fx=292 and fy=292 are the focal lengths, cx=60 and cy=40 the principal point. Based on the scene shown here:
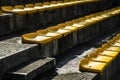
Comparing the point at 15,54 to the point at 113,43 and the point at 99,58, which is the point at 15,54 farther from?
the point at 113,43

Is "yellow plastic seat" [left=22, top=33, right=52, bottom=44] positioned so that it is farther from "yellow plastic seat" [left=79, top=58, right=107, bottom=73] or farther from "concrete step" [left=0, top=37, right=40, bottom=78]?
"yellow plastic seat" [left=79, top=58, right=107, bottom=73]

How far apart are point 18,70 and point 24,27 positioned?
269 cm

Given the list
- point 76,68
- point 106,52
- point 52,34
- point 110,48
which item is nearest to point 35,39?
point 52,34

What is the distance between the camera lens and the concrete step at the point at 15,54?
13.0 ft

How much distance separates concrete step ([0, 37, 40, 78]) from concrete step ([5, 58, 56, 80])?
93mm

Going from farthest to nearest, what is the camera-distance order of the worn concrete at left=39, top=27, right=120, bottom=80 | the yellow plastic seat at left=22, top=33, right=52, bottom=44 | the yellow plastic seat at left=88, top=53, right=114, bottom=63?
the yellow plastic seat at left=22, top=33, right=52, bottom=44, the yellow plastic seat at left=88, top=53, right=114, bottom=63, the worn concrete at left=39, top=27, right=120, bottom=80

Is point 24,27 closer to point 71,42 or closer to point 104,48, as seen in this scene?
point 71,42

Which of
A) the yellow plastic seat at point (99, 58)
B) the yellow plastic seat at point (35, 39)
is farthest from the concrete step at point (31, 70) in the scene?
the yellow plastic seat at point (99, 58)

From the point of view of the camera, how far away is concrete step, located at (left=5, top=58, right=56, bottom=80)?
153 inches

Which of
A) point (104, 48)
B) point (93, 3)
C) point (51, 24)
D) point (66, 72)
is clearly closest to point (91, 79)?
point (66, 72)

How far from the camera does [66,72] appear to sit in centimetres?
481

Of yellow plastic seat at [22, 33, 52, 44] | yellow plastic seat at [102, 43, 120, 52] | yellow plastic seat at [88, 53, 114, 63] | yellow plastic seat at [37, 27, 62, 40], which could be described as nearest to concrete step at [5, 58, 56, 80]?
yellow plastic seat at [22, 33, 52, 44]

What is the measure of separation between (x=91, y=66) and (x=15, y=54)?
119 cm

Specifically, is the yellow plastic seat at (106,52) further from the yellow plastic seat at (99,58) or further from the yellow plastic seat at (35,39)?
the yellow plastic seat at (35,39)
